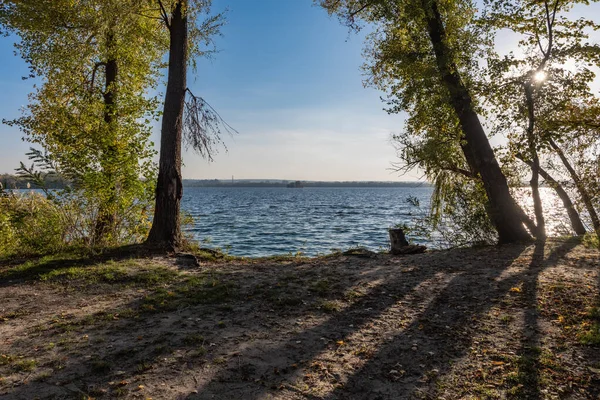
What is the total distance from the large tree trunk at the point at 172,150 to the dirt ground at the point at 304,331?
197cm

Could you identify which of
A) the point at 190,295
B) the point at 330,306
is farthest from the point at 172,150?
the point at 330,306

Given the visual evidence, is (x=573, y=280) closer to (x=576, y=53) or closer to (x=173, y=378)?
(x=576, y=53)

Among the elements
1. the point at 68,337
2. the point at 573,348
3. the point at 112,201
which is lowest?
the point at 68,337

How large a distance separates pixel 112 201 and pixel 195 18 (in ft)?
19.7

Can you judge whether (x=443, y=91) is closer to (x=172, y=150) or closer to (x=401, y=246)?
(x=401, y=246)

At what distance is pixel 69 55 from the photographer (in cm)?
1130

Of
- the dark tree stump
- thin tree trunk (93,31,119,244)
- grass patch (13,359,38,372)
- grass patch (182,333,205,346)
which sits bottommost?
grass patch (13,359,38,372)

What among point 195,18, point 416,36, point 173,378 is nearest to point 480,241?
point 416,36

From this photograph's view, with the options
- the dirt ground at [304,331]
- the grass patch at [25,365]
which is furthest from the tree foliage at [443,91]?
the grass patch at [25,365]

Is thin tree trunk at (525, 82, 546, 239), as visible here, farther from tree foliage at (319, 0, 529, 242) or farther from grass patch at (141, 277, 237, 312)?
grass patch at (141, 277, 237, 312)

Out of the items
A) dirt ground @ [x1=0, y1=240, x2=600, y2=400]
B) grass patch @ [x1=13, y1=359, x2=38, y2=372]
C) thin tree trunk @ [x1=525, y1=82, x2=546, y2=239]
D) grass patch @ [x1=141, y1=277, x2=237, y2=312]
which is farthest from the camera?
thin tree trunk @ [x1=525, y1=82, x2=546, y2=239]

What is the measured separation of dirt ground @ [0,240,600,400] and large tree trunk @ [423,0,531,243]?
247cm

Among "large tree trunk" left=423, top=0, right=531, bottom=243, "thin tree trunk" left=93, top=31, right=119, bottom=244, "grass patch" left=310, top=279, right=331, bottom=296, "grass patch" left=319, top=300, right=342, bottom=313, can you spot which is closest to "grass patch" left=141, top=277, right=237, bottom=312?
"grass patch" left=310, top=279, right=331, bottom=296

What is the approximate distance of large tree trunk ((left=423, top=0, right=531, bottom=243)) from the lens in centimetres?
1077
